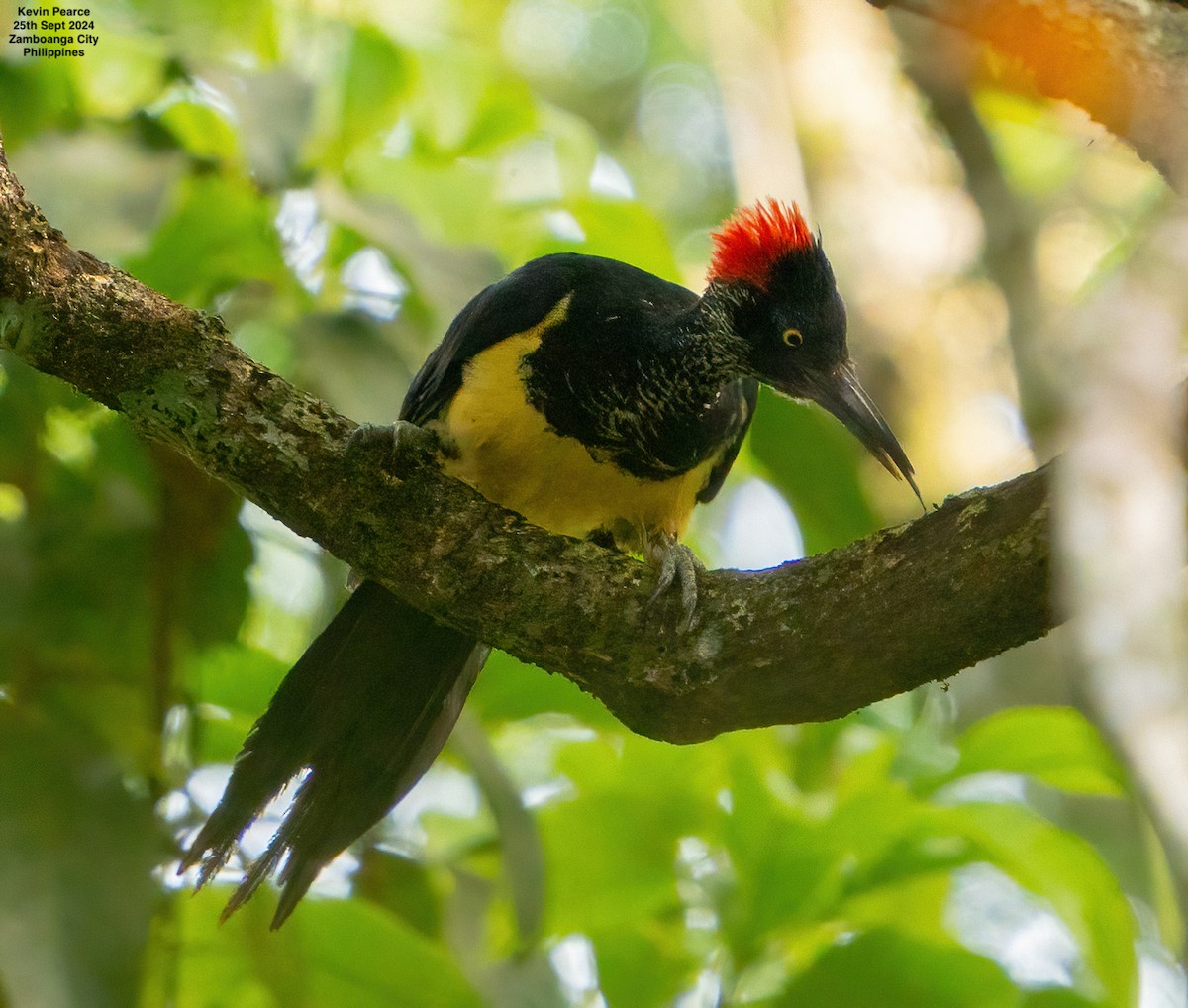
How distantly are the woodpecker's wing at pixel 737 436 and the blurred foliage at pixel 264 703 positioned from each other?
39cm

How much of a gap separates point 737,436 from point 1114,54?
1.39 m

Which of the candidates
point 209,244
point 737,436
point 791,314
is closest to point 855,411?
point 791,314

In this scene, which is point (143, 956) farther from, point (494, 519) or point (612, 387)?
point (612, 387)

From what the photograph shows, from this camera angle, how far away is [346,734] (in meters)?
2.82

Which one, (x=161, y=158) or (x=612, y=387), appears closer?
(x=161, y=158)

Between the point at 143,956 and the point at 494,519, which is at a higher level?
the point at 494,519

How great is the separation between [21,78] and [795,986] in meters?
2.57

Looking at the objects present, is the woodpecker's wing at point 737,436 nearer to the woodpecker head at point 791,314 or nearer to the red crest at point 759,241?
the woodpecker head at point 791,314

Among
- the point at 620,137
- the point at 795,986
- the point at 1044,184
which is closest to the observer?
the point at 795,986

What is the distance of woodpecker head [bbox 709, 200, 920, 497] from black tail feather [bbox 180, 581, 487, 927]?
39.4 inches

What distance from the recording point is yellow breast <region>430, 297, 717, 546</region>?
Answer: 296 centimetres

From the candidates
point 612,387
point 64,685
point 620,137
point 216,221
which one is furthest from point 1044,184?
point 64,685

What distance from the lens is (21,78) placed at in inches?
115

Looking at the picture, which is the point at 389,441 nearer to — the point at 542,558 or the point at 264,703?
the point at 542,558
